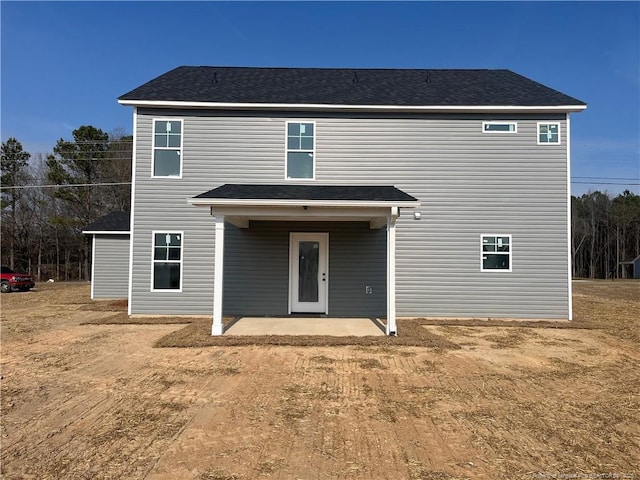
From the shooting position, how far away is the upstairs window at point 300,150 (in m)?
11.2

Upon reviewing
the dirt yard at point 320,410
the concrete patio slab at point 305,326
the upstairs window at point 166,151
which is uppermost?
the upstairs window at point 166,151

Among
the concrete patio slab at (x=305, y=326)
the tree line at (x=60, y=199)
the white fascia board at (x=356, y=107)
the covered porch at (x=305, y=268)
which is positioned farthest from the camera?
the tree line at (x=60, y=199)

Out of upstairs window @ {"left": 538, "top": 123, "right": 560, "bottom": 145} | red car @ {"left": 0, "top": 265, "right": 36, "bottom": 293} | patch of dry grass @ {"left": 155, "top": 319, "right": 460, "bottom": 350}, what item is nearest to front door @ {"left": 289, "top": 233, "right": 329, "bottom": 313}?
patch of dry grass @ {"left": 155, "top": 319, "right": 460, "bottom": 350}

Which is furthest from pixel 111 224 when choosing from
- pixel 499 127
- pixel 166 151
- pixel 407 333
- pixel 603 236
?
pixel 603 236

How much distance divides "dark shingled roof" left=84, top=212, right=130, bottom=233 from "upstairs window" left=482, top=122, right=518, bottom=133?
529 inches

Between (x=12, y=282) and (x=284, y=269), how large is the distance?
1613 centimetres

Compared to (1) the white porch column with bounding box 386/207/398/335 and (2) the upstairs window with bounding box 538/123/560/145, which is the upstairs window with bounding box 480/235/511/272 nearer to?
(2) the upstairs window with bounding box 538/123/560/145

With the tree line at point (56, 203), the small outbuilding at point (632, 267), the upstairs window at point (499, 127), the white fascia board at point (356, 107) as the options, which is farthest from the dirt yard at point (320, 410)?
the small outbuilding at point (632, 267)

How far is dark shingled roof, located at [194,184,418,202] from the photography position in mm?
8797

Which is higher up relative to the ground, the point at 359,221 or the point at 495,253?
the point at 359,221

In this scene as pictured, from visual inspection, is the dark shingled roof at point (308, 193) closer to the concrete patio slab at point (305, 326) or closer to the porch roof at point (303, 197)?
the porch roof at point (303, 197)

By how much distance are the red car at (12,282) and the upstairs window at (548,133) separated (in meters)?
22.5

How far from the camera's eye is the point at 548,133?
11.3 meters

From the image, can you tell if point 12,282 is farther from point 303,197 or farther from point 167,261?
point 303,197
